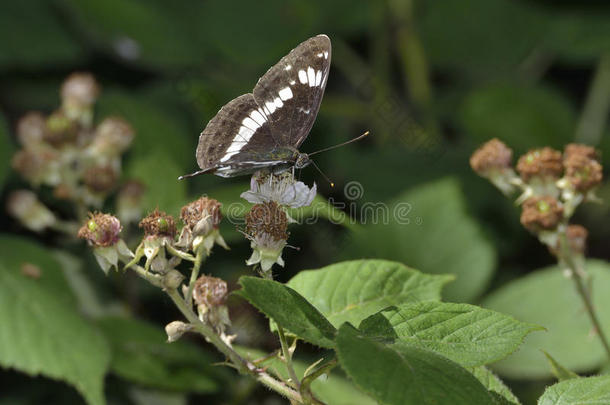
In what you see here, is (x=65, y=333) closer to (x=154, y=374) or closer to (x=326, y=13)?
(x=154, y=374)

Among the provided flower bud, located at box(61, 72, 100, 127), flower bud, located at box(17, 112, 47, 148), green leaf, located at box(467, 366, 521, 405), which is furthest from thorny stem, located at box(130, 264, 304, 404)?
flower bud, located at box(61, 72, 100, 127)

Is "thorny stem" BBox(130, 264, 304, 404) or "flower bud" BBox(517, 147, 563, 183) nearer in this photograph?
"thorny stem" BBox(130, 264, 304, 404)

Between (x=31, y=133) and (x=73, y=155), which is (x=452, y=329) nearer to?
(x=73, y=155)

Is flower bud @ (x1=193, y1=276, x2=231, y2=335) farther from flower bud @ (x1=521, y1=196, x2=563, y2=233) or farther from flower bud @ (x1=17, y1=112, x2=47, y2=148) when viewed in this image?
flower bud @ (x1=17, y1=112, x2=47, y2=148)

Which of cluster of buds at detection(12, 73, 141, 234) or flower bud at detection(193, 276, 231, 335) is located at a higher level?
cluster of buds at detection(12, 73, 141, 234)

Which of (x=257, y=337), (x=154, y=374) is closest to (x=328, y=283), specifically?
(x=257, y=337)

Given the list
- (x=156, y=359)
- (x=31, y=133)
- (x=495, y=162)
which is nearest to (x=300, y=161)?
(x=495, y=162)
